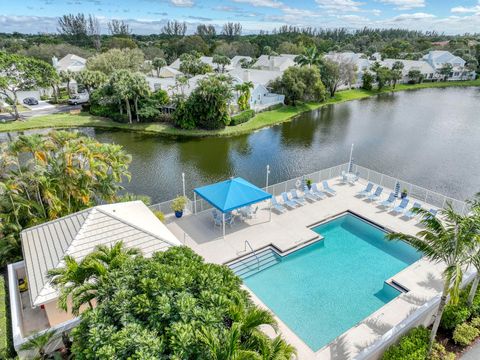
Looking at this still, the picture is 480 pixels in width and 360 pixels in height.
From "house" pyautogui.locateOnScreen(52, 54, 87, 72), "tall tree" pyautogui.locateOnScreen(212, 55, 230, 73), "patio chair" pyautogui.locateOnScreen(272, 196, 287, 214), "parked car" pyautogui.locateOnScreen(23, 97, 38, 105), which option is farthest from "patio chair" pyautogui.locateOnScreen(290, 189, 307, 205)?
"house" pyautogui.locateOnScreen(52, 54, 87, 72)

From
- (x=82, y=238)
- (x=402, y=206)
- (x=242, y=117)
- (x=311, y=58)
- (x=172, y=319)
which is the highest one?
(x=311, y=58)

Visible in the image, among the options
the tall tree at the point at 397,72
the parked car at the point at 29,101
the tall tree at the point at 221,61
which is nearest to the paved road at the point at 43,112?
the parked car at the point at 29,101

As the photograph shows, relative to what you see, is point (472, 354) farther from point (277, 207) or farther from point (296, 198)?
point (296, 198)

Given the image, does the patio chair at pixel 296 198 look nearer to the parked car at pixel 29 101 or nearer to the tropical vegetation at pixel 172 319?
the tropical vegetation at pixel 172 319

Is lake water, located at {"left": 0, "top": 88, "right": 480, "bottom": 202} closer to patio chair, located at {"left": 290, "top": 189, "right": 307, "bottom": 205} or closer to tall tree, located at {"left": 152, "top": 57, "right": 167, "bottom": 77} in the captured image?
patio chair, located at {"left": 290, "top": 189, "right": 307, "bottom": 205}

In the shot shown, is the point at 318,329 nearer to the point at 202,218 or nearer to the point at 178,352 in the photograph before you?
the point at 178,352

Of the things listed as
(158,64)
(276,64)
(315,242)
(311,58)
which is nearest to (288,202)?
(315,242)

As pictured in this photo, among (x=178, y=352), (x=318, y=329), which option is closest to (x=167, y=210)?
(x=318, y=329)
